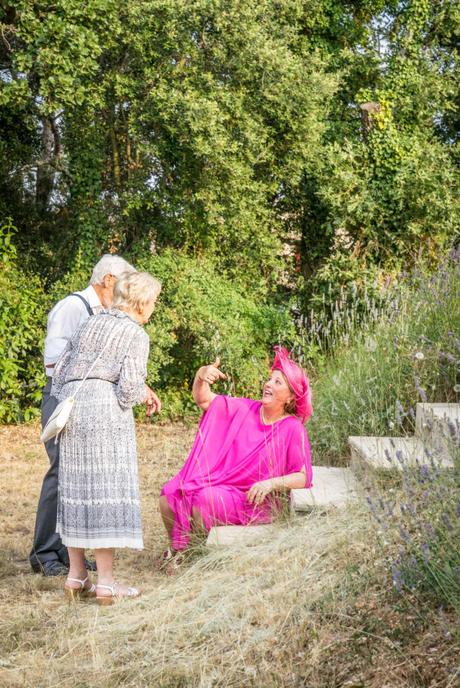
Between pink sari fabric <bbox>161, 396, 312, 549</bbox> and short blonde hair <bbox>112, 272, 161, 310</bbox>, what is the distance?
979 millimetres

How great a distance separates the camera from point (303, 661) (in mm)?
3264

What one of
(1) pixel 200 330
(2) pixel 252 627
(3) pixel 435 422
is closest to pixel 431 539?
(2) pixel 252 627

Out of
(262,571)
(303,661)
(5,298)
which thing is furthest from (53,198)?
(303,661)

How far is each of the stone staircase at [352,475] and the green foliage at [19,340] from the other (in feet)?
19.6

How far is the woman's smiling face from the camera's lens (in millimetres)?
5004

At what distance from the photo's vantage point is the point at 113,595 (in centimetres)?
446

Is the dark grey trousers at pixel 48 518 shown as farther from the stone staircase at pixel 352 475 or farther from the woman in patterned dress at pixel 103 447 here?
the stone staircase at pixel 352 475

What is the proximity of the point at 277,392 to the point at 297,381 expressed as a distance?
0.43ft

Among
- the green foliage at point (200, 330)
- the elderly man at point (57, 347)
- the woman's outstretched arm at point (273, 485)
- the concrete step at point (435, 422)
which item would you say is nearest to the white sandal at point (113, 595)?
the elderly man at point (57, 347)

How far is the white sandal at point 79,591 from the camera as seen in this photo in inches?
179

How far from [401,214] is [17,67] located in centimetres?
585

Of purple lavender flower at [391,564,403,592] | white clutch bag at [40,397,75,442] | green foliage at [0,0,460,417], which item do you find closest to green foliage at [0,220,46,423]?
green foliage at [0,0,460,417]

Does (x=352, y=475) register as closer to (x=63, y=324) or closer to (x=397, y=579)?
(x=63, y=324)

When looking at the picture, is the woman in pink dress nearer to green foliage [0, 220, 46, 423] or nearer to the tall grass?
the tall grass
